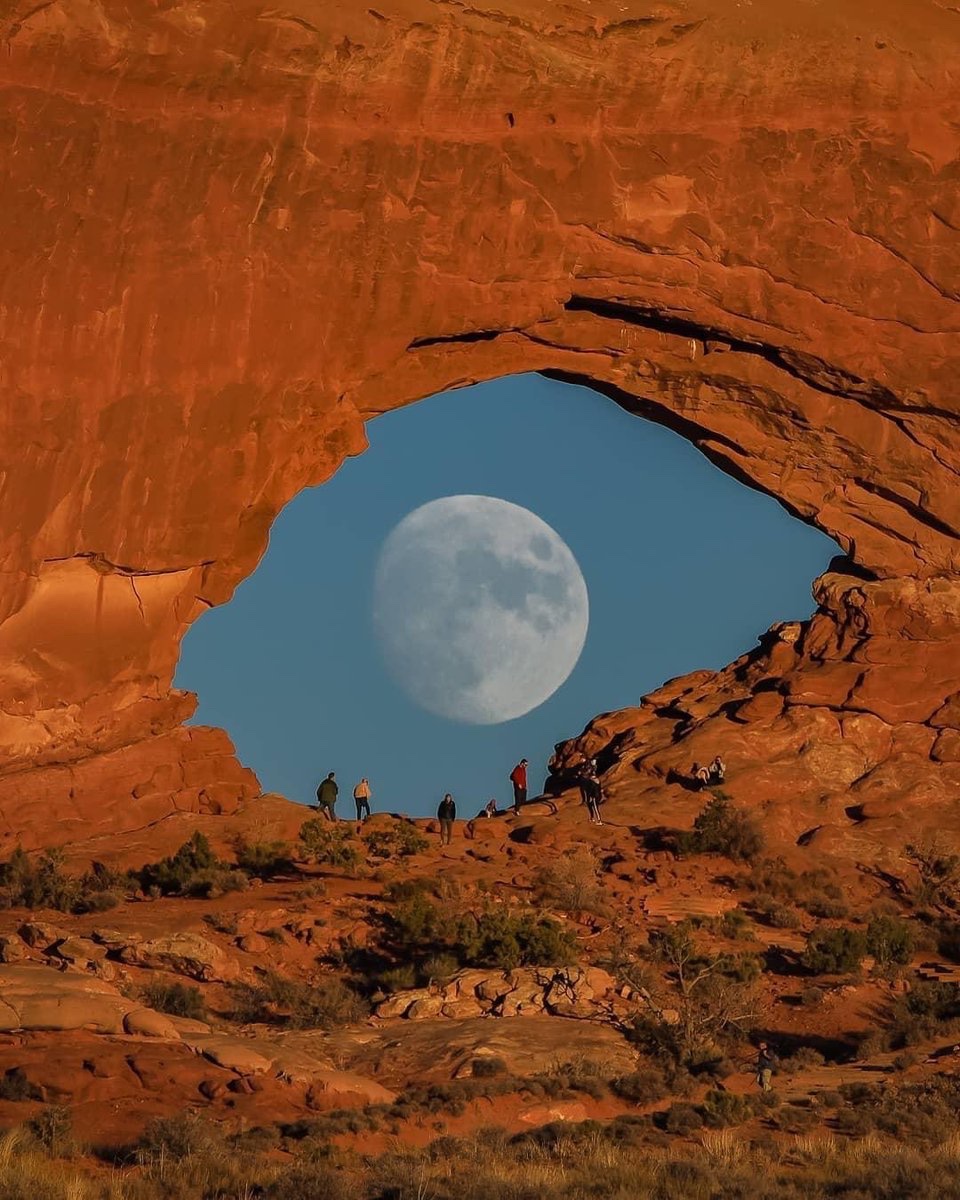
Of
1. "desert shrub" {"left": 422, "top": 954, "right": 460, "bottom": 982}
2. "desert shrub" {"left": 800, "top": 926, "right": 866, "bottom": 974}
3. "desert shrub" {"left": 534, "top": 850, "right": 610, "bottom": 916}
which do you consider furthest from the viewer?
"desert shrub" {"left": 534, "top": 850, "right": 610, "bottom": 916}

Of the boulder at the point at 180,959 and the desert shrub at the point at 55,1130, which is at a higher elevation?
the boulder at the point at 180,959

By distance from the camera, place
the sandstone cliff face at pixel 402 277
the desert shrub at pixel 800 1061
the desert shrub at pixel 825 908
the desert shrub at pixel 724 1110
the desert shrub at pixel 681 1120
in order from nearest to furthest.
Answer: the desert shrub at pixel 681 1120 → the desert shrub at pixel 724 1110 → the desert shrub at pixel 800 1061 → the desert shrub at pixel 825 908 → the sandstone cliff face at pixel 402 277

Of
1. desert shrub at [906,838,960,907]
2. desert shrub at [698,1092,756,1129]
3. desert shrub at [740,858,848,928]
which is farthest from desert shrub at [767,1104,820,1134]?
desert shrub at [906,838,960,907]

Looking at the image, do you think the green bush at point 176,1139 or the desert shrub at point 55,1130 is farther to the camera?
the desert shrub at point 55,1130

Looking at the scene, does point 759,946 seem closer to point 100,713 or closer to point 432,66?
point 100,713

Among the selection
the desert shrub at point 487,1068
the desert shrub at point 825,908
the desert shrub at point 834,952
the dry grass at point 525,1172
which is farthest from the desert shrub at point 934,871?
the dry grass at point 525,1172

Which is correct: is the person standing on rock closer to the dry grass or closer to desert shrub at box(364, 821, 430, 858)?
the dry grass

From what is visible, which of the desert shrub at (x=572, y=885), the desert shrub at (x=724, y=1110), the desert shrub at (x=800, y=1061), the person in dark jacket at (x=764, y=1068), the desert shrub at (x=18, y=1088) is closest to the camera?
the desert shrub at (x=18, y=1088)

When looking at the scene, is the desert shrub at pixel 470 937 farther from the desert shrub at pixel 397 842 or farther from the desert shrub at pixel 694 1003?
the desert shrub at pixel 397 842
